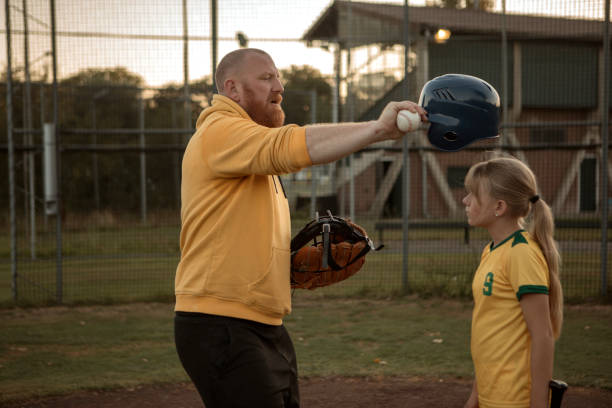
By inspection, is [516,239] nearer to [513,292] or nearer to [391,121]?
[513,292]

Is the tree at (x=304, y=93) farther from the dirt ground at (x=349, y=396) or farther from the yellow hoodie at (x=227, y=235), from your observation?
the yellow hoodie at (x=227, y=235)

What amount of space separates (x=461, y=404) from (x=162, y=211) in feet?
32.8

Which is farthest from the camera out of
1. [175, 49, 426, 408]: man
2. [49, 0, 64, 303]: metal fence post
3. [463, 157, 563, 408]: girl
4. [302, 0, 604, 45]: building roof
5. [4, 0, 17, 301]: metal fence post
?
[302, 0, 604, 45]: building roof

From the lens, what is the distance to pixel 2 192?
17141 mm

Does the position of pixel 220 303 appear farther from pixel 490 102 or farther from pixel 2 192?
pixel 2 192

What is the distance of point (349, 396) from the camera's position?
16.9ft

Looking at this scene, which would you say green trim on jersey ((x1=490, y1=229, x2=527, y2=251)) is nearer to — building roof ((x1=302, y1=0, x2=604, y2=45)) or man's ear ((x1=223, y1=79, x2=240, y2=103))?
man's ear ((x1=223, y1=79, x2=240, y2=103))

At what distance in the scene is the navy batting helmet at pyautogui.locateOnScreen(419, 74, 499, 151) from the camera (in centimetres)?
254

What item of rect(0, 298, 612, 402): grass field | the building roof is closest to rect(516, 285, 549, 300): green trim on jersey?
rect(0, 298, 612, 402): grass field

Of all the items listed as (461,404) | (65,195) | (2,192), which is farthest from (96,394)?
(2,192)

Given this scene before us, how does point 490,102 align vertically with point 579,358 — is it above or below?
above

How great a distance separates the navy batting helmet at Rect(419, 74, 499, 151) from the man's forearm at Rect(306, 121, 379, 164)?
44 centimetres

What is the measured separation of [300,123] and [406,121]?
10675 millimetres

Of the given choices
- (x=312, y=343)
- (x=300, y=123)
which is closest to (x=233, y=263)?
(x=312, y=343)
